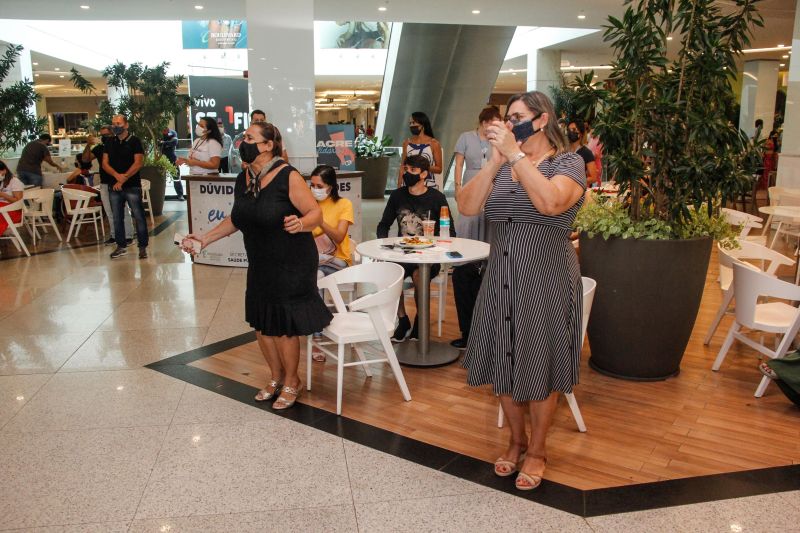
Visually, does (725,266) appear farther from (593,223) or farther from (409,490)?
(409,490)

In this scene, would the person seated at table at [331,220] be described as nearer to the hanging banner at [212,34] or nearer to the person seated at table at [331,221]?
the person seated at table at [331,221]

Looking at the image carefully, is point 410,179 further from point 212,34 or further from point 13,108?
point 212,34

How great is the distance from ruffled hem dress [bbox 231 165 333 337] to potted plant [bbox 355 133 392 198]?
11.0 meters

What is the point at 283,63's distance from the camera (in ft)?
26.4

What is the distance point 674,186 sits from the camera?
4066mm

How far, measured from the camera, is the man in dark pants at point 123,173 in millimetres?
8328

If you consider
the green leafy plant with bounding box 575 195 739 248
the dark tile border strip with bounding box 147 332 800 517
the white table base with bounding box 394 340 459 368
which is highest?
the green leafy plant with bounding box 575 195 739 248

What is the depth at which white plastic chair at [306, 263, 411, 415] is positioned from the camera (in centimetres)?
379

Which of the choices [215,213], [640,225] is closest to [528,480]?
[640,225]

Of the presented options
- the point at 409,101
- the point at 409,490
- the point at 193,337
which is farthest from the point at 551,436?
the point at 409,101

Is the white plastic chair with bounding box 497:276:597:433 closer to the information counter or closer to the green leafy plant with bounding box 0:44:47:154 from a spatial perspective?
the information counter

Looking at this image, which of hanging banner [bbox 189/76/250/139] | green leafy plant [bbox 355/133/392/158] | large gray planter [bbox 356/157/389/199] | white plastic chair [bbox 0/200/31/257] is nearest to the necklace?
white plastic chair [bbox 0/200/31/257]

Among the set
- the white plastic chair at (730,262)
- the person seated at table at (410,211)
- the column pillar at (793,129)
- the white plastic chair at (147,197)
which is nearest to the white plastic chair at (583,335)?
the person seated at table at (410,211)

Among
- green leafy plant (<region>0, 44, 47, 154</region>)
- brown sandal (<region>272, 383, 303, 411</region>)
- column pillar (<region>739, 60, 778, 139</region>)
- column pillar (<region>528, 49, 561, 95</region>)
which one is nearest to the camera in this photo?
brown sandal (<region>272, 383, 303, 411</region>)
